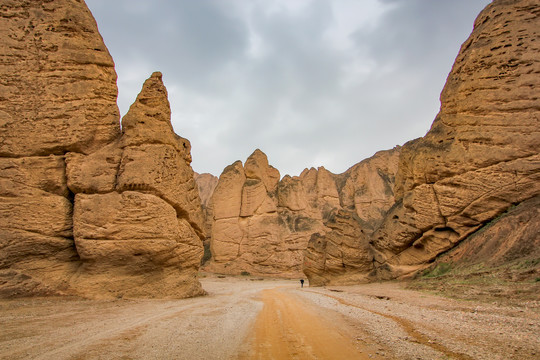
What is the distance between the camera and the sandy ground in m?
3.96

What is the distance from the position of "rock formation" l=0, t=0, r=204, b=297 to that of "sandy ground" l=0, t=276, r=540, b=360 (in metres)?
2.54

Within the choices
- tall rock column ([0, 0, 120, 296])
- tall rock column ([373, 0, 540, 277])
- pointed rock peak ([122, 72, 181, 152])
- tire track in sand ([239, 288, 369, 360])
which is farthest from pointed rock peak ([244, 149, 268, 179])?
tire track in sand ([239, 288, 369, 360])

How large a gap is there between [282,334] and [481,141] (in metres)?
12.6

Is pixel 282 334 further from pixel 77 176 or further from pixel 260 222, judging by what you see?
pixel 260 222

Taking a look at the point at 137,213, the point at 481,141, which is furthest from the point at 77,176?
the point at 481,141

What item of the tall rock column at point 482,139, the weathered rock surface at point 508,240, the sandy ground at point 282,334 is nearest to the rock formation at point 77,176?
the sandy ground at point 282,334

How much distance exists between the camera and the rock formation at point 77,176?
32.7ft

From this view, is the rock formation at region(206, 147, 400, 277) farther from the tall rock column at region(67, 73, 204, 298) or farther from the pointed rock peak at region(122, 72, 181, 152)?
the pointed rock peak at region(122, 72, 181, 152)

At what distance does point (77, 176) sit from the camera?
10859 millimetres

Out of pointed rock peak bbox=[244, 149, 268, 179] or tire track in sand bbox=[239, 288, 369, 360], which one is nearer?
tire track in sand bbox=[239, 288, 369, 360]

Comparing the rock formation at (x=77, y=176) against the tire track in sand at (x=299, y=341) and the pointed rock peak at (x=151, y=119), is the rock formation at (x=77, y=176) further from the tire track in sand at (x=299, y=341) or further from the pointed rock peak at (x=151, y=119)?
the tire track in sand at (x=299, y=341)

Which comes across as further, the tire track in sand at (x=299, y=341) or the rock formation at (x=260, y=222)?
the rock formation at (x=260, y=222)

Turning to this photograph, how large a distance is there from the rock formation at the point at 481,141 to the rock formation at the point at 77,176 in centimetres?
1171

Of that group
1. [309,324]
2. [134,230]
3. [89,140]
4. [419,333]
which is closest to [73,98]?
[89,140]
